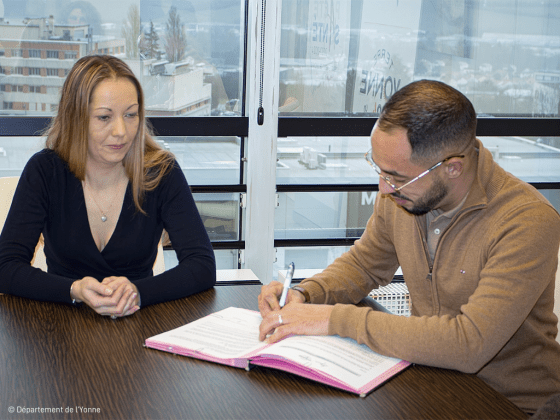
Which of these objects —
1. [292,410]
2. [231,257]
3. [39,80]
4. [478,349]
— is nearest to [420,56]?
[231,257]

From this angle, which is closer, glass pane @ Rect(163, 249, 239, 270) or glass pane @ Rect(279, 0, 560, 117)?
glass pane @ Rect(279, 0, 560, 117)

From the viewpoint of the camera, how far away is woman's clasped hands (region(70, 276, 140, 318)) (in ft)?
5.04

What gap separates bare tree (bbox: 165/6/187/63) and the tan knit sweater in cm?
213

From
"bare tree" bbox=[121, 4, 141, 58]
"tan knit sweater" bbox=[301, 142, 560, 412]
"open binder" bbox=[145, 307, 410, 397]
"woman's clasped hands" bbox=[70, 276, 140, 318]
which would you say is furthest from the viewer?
"bare tree" bbox=[121, 4, 141, 58]

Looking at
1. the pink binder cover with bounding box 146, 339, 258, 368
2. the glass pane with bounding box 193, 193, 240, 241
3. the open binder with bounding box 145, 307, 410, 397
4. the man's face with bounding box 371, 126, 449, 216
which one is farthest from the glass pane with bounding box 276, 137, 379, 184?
the pink binder cover with bounding box 146, 339, 258, 368

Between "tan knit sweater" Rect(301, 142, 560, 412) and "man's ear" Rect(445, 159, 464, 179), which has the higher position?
Result: "man's ear" Rect(445, 159, 464, 179)

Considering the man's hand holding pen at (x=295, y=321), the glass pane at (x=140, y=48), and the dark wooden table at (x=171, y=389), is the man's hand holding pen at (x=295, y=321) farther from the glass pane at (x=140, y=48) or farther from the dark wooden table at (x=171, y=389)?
the glass pane at (x=140, y=48)

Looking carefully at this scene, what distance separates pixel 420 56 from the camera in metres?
3.83

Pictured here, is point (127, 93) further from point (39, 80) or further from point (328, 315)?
point (39, 80)

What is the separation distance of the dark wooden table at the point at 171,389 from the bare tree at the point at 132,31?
2367 millimetres

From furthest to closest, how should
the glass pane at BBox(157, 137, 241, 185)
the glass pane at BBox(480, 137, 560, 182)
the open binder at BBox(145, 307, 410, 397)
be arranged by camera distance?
1. the glass pane at BBox(480, 137, 560, 182)
2. the glass pane at BBox(157, 137, 241, 185)
3. the open binder at BBox(145, 307, 410, 397)

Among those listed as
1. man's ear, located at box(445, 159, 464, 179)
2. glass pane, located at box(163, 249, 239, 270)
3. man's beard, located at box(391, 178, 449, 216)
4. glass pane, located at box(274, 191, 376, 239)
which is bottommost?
glass pane, located at box(163, 249, 239, 270)

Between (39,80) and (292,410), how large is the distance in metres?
2.84

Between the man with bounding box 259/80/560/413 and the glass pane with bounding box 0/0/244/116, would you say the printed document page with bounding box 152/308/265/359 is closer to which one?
the man with bounding box 259/80/560/413
